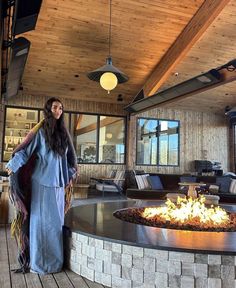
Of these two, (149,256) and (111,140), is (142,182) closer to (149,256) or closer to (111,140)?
(111,140)

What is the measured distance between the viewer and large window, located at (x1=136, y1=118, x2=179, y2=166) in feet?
38.4

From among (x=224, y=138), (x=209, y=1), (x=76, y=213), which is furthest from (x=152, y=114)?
(x=76, y=213)

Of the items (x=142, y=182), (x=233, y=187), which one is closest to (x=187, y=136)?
(x=142, y=182)

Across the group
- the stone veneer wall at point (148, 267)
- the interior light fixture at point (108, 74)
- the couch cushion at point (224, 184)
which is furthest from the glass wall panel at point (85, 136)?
the stone veneer wall at point (148, 267)

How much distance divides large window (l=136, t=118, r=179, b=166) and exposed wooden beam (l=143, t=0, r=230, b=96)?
2369 millimetres

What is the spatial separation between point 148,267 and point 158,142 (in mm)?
9595

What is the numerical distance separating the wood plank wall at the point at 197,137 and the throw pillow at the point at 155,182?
8.32 feet

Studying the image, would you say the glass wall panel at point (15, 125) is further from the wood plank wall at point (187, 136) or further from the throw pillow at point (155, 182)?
the throw pillow at point (155, 182)

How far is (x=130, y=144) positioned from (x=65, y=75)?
3655mm

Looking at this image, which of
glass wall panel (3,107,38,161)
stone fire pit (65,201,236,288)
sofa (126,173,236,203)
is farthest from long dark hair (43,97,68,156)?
glass wall panel (3,107,38,161)

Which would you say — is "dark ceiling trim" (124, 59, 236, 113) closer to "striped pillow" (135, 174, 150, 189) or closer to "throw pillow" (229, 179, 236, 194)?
"striped pillow" (135, 174, 150, 189)

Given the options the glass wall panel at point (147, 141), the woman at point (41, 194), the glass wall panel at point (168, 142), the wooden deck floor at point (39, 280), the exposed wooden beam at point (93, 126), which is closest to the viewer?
the wooden deck floor at point (39, 280)

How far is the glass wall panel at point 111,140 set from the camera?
36.6 feet

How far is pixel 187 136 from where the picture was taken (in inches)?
479
